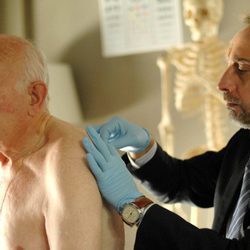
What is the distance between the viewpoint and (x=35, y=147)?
3.46ft

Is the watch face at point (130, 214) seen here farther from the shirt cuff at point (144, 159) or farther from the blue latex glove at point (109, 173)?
the shirt cuff at point (144, 159)

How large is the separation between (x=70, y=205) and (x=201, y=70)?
1.38 m

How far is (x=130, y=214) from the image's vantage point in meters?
1.07

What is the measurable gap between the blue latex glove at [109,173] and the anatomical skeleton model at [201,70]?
3.28 ft

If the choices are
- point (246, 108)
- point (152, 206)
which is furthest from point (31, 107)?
point (246, 108)

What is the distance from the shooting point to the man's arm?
0.92 metres

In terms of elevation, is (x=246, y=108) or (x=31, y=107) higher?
(x=31, y=107)

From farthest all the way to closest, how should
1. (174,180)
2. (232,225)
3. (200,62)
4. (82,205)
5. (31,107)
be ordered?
(200,62), (174,180), (232,225), (31,107), (82,205)

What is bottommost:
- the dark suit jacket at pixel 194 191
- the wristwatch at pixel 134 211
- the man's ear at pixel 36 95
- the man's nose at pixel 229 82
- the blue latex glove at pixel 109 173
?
the dark suit jacket at pixel 194 191

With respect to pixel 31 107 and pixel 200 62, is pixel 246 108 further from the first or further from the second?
pixel 200 62

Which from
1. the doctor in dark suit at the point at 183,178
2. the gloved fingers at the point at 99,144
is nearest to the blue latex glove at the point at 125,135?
the doctor in dark suit at the point at 183,178

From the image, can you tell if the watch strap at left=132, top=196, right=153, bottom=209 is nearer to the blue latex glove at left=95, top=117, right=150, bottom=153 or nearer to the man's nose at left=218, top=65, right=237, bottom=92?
the blue latex glove at left=95, top=117, right=150, bottom=153

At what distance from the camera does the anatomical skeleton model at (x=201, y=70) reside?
2.14 meters

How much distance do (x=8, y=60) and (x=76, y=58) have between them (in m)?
1.80
